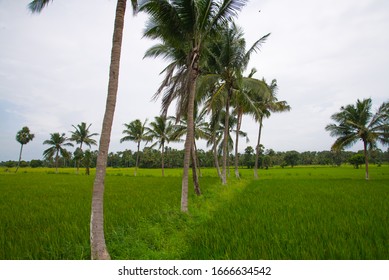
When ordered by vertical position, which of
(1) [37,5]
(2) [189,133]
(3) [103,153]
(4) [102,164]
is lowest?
(4) [102,164]

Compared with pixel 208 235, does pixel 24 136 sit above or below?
above

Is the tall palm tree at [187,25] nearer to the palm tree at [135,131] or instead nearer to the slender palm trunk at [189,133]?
the slender palm trunk at [189,133]

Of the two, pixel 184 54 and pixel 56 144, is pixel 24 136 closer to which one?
pixel 56 144

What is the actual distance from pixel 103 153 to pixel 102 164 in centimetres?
17

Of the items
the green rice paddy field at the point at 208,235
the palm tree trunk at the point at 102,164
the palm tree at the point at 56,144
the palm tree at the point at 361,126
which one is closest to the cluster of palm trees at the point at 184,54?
the palm tree trunk at the point at 102,164

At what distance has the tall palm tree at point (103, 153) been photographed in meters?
3.13

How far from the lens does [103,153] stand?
3.23m

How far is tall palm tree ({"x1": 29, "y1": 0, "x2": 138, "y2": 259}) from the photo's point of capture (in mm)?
3131

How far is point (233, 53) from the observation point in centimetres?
1105

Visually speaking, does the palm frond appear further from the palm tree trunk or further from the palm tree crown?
the palm tree crown

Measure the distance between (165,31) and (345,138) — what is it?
20124 millimetres

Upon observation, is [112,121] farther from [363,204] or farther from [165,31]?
[363,204]

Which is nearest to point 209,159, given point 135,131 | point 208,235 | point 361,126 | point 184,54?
point 135,131

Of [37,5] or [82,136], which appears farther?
[82,136]
